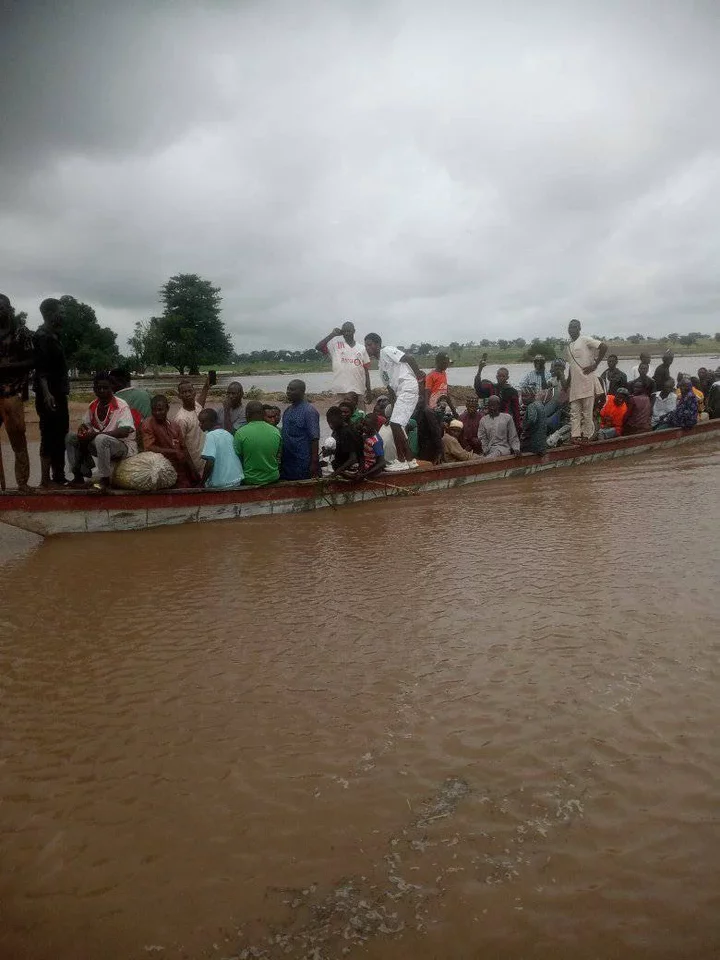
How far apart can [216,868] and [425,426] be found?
7524 mm

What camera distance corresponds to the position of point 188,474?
771 cm

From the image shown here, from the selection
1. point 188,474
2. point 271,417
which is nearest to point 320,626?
point 188,474

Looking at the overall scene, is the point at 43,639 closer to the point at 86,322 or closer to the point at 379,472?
the point at 379,472

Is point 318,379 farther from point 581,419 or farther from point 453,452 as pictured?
point 453,452

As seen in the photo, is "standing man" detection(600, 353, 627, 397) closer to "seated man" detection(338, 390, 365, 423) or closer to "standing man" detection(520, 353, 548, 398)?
"standing man" detection(520, 353, 548, 398)

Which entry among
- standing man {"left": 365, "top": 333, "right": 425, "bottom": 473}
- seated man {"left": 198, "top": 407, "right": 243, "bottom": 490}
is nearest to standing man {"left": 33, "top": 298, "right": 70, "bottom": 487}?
seated man {"left": 198, "top": 407, "right": 243, "bottom": 490}

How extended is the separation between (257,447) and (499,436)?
3.84 metres

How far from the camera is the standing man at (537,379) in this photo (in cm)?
1095

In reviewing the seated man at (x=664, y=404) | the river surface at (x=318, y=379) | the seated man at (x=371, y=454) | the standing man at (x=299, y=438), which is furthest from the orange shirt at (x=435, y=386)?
the river surface at (x=318, y=379)

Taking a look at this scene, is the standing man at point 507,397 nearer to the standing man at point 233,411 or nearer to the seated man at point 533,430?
the seated man at point 533,430

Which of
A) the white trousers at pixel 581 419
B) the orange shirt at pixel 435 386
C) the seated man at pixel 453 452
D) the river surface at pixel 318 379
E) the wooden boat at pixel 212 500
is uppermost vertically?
the river surface at pixel 318 379

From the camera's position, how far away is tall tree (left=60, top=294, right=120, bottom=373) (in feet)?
160

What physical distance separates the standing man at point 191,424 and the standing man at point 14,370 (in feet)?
4.98

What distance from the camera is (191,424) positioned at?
7562mm
